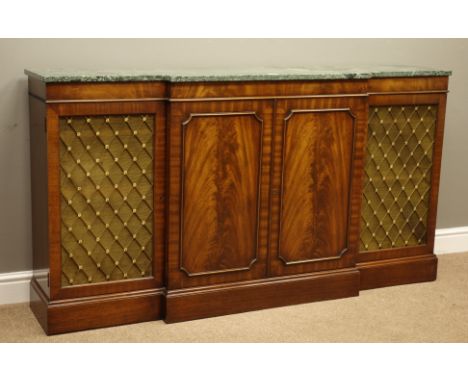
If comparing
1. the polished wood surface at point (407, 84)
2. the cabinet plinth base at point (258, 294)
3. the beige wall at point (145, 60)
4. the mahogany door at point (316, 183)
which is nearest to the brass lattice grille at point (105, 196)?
the cabinet plinth base at point (258, 294)

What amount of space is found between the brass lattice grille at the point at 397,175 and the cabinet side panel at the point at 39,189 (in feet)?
4.74

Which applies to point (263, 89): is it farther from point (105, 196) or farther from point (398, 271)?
point (398, 271)

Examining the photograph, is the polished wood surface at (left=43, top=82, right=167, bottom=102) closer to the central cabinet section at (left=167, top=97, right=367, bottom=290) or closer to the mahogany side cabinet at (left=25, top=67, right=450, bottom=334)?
the mahogany side cabinet at (left=25, top=67, right=450, bottom=334)

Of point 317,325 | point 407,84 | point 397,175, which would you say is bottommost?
point 317,325

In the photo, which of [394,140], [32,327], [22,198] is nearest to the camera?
[32,327]

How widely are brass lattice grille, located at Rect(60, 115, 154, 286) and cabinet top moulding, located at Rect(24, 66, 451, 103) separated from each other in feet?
0.35

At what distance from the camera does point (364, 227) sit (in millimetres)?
3582

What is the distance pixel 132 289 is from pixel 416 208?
1450mm

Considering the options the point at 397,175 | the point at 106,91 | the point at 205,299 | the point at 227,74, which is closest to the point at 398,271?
the point at 397,175

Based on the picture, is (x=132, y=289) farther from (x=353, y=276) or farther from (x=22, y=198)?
(x=353, y=276)

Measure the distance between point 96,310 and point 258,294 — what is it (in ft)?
2.32

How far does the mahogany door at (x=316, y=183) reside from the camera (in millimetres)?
3248

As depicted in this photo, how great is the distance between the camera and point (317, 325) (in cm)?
318

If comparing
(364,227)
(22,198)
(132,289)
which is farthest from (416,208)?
(22,198)
